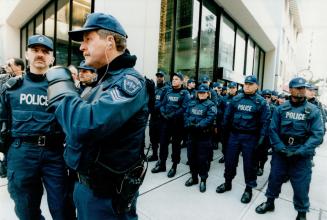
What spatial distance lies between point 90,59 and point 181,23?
6.61 metres

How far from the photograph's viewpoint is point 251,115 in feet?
12.5

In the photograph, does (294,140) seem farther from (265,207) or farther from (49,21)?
(49,21)

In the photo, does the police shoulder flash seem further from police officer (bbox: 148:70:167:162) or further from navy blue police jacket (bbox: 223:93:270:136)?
police officer (bbox: 148:70:167:162)

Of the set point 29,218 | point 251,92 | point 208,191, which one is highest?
point 251,92

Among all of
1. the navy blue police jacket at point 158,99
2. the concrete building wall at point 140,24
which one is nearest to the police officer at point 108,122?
the navy blue police jacket at point 158,99

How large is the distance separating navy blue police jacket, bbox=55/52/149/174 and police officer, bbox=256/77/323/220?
8.48 ft

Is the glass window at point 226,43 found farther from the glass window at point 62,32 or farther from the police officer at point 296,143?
the police officer at point 296,143

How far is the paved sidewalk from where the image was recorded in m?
3.13

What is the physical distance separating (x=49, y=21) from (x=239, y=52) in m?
8.71

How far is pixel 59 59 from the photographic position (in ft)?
28.9

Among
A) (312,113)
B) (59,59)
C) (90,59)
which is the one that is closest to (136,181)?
(90,59)

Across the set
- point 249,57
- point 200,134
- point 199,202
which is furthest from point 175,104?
point 249,57

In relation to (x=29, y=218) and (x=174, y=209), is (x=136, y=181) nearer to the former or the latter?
(x=29, y=218)

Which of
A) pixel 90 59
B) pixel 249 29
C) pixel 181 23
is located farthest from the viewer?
pixel 249 29
